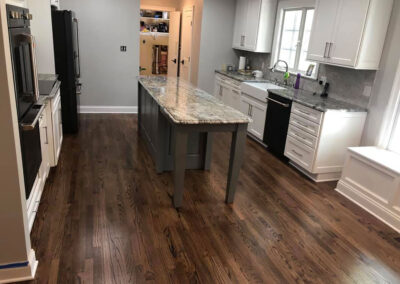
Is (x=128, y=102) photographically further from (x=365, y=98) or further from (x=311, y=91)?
(x=365, y=98)

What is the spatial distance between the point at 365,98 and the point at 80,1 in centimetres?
471

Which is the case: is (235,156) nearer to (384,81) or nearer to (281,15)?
(384,81)

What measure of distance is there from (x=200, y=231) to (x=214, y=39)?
4591mm

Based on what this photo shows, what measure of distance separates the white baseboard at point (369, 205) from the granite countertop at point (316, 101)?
32.4 inches

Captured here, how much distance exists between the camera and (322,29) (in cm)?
385

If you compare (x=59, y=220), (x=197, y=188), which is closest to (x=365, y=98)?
(x=197, y=188)

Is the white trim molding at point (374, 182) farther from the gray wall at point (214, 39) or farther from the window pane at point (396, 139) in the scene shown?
the gray wall at point (214, 39)

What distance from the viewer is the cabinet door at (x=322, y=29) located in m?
3.71

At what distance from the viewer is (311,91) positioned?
450cm

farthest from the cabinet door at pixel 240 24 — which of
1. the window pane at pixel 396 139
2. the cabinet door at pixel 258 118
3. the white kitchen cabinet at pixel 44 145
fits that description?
the white kitchen cabinet at pixel 44 145

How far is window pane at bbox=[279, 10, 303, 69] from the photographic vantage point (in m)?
4.96

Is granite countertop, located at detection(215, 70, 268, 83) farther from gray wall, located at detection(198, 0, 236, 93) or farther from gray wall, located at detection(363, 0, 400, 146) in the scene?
gray wall, located at detection(363, 0, 400, 146)

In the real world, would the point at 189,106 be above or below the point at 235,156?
above

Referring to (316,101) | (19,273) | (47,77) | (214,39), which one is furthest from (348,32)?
(19,273)
